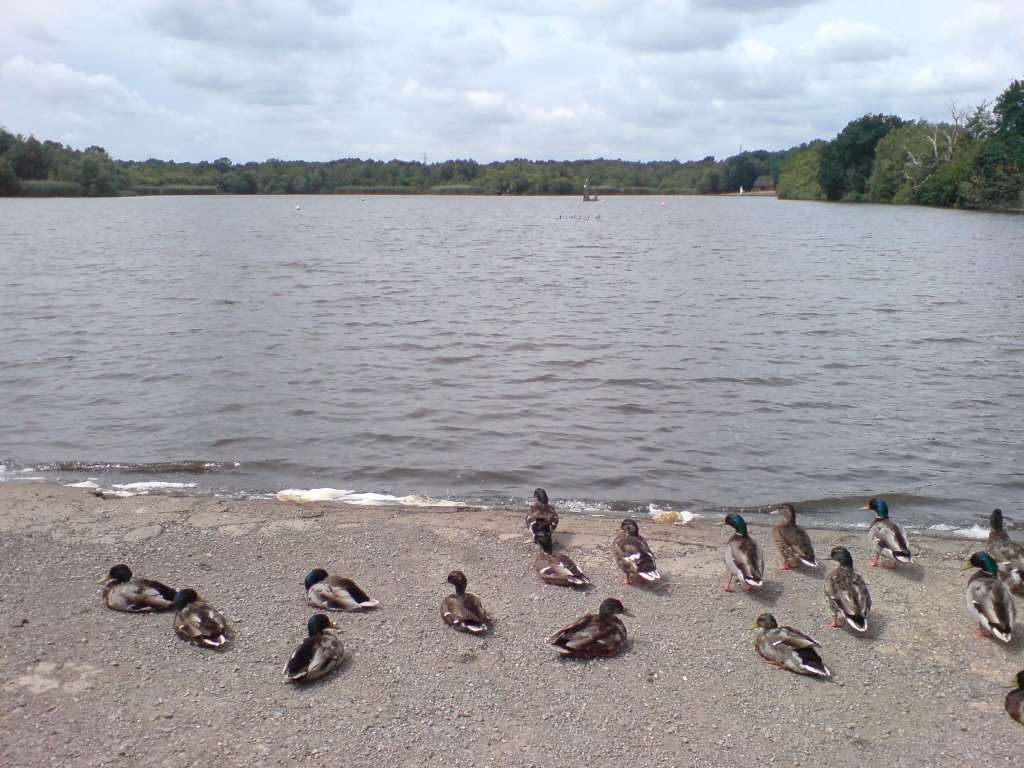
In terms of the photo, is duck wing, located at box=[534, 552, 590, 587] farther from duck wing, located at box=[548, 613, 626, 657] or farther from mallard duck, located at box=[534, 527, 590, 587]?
duck wing, located at box=[548, 613, 626, 657]

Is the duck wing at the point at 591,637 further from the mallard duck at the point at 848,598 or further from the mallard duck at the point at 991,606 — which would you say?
the mallard duck at the point at 991,606

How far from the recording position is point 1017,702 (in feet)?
17.9

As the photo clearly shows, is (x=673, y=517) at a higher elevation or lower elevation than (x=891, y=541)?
lower

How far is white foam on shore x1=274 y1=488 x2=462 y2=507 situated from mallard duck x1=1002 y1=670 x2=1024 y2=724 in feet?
19.2

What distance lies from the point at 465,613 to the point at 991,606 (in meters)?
3.78

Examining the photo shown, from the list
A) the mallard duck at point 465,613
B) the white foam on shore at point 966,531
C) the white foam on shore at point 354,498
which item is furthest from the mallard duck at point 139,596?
the white foam on shore at point 966,531

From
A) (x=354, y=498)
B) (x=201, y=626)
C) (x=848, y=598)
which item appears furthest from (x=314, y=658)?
(x=354, y=498)

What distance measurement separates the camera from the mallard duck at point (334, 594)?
6.84 m

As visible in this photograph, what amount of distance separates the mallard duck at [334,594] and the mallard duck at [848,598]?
137 inches

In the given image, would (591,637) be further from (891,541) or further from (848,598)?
(891,541)

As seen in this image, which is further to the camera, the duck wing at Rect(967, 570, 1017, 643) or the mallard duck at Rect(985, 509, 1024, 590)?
the mallard duck at Rect(985, 509, 1024, 590)

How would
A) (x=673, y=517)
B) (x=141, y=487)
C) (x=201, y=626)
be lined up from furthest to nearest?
(x=141, y=487), (x=673, y=517), (x=201, y=626)

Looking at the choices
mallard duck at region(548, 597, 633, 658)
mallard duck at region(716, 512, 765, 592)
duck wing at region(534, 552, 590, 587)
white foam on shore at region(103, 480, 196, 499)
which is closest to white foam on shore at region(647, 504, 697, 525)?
mallard duck at region(716, 512, 765, 592)

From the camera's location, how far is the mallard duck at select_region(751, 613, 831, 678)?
235 inches
